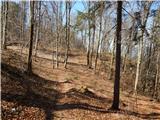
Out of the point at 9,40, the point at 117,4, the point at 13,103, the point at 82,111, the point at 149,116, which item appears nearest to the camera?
the point at 13,103

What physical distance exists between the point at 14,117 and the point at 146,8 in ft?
68.5

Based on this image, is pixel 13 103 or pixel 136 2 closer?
pixel 13 103

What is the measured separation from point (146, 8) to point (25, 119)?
67.4 feet

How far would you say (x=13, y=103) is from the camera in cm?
1521

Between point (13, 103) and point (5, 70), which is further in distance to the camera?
point (5, 70)

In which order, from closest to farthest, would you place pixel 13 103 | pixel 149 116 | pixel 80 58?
pixel 13 103
pixel 149 116
pixel 80 58

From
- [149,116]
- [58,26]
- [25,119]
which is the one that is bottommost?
[149,116]

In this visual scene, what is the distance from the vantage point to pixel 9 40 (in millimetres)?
46375

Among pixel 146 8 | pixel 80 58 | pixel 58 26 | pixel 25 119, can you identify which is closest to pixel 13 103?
pixel 25 119

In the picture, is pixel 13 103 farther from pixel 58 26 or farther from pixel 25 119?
pixel 58 26

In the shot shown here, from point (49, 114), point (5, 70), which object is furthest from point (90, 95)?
point (49, 114)

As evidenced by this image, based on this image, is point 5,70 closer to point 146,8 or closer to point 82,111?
point 82,111

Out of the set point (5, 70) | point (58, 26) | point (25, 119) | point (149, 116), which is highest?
point (58, 26)

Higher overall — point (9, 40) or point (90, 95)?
point (9, 40)
